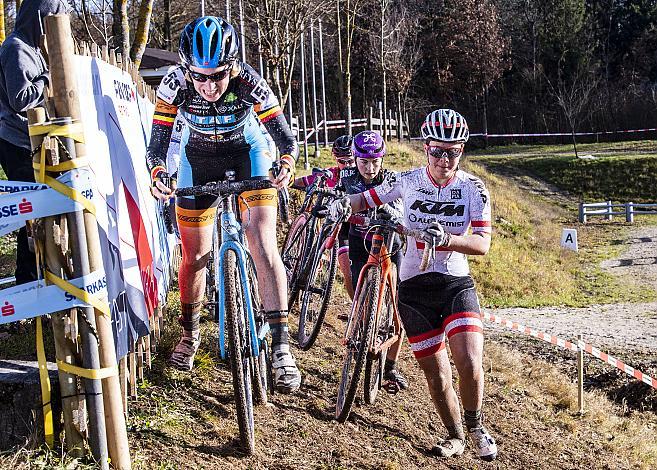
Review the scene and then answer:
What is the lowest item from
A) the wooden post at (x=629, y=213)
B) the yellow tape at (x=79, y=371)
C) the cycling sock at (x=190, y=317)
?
the wooden post at (x=629, y=213)

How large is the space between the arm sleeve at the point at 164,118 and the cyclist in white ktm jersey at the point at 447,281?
1396 mm

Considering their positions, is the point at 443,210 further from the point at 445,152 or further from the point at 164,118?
the point at 164,118

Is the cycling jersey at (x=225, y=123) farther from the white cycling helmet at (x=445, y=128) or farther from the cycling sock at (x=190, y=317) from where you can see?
the white cycling helmet at (x=445, y=128)

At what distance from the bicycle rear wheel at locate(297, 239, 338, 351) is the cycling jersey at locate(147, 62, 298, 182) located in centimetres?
255

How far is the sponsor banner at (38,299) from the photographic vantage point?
3760 mm

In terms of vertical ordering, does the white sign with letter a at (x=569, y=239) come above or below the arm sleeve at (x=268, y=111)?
below

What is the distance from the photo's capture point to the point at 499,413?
25.8 feet

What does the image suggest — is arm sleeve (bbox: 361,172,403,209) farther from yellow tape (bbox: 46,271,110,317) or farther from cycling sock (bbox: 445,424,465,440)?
yellow tape (bbox: 46,271,110,317)

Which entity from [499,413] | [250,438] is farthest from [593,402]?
[250,438]

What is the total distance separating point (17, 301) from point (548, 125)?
58404 mm

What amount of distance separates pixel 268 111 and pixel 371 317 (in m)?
1.86

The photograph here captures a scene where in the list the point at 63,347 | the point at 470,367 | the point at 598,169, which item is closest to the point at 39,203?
the point at 63,347

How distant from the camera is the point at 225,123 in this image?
5.34m

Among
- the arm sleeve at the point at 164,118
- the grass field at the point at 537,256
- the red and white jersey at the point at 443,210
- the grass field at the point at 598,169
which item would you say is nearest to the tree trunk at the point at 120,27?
the arm sleeve at the point at 164,118
